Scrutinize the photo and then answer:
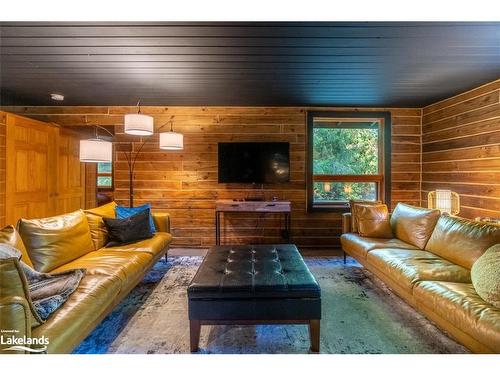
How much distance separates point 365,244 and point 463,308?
4.39 ft

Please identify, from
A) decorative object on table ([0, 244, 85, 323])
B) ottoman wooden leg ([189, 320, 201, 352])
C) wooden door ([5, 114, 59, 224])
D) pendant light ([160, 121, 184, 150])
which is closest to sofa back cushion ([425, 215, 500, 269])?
ottoman wooden leg ([189, 320, 201, 352])

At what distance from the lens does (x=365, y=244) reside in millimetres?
2855

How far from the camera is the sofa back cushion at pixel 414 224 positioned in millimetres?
2682

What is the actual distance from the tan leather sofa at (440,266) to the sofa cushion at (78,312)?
2.16 meters

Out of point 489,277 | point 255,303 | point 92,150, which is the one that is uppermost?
point 92,150

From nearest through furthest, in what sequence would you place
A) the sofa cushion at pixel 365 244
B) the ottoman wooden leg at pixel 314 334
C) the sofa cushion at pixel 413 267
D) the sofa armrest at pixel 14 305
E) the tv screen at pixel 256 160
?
the sofa armrest at pixel 14 305, the ottoman wooden leg at pixel 314 334, the sofa cushion at pixel 413 267, the sofa cushion at pixel 365 244, the tv screen at pixel 256 160

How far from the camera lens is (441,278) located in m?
1.95

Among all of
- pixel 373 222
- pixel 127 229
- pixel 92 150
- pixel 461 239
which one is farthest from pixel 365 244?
pixel 92 150

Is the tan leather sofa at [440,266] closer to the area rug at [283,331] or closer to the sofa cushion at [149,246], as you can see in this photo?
the area rug at [283,331]

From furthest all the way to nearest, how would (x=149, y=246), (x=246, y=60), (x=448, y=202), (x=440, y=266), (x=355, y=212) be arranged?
(x=355, y=212) < (x=448, y=202) < (x=149, y=246) < (x=246, y=60) < (x=440, y=266)

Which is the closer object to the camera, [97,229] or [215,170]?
[97,229]

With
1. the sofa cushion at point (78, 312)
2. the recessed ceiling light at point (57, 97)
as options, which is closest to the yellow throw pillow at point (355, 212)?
the sofa cushion at point (78, 312)

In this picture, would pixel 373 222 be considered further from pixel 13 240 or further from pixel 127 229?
pixel 13 240

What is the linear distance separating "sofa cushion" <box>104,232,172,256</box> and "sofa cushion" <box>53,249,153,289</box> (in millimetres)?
88
